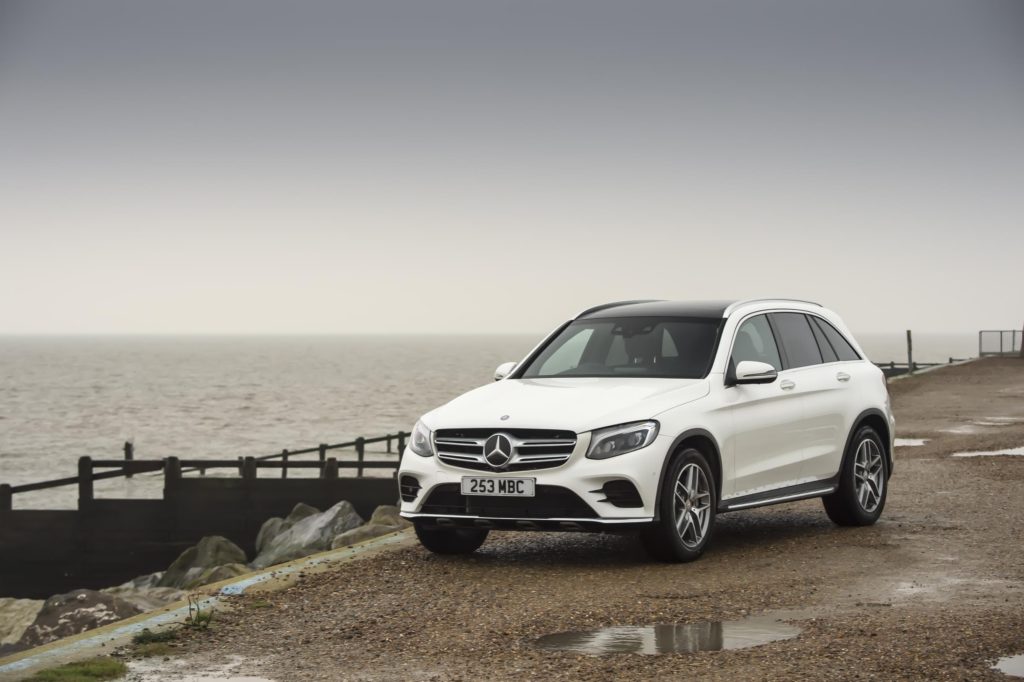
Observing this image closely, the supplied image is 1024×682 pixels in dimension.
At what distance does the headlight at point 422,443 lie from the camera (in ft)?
32.5

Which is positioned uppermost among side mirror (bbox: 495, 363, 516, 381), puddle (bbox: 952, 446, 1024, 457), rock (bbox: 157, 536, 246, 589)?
side mirror (bbox: 495, 363, 516, 381)

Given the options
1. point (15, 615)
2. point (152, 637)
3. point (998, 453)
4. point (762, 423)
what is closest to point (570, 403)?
point (762, 423)

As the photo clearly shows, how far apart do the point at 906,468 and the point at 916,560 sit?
23.0 ft

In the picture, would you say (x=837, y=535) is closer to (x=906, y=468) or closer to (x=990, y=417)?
(x=906, y=468)

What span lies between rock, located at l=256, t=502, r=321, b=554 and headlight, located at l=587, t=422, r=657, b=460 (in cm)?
1876

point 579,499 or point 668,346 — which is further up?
point 668,346

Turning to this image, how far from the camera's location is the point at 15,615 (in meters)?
27.2

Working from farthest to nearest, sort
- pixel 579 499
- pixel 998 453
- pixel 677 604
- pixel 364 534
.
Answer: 1. pixel 998 453
2. pixel 364 534
3. pixel 579 499
4. pixel 677 604

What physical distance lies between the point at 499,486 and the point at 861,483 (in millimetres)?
3770

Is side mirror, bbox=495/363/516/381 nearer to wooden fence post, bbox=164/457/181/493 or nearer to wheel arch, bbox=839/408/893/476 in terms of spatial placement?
wheel arch, bbox=839/408/893/476

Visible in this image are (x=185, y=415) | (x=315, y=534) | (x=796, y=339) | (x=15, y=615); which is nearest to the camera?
(x=796, y=339)

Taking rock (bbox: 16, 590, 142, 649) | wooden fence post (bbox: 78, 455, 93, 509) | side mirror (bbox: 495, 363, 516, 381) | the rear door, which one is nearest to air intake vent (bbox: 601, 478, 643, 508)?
side mirror (bbox: 495, 363, 516, 381)

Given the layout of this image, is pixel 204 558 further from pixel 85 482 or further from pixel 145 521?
pixel 145 521

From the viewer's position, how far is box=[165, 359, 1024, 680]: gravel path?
6.96 m
